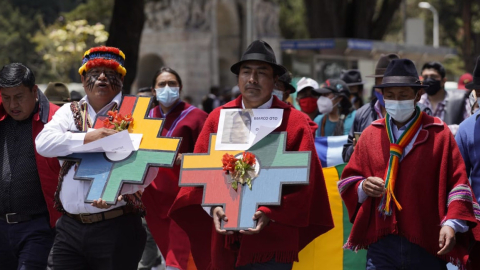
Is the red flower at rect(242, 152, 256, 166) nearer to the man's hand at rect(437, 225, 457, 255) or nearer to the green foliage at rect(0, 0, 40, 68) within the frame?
the man's hand at rect(437, 225, 457, 255)

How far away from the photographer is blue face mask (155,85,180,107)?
820 cm

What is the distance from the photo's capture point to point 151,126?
5.89 m

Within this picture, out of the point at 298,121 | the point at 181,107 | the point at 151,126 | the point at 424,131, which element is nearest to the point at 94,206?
the point at 151,126

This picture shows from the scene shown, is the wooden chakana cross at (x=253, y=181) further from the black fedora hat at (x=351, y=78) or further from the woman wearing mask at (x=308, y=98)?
the black fedora hat at (x=351, y=78)

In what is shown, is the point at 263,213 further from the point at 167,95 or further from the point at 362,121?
the point at 167,95

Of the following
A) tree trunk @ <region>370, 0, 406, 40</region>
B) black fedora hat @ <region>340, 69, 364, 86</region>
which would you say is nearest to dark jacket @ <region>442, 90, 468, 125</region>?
black fedora hat @ <region>340, 69, 364, 86</region>

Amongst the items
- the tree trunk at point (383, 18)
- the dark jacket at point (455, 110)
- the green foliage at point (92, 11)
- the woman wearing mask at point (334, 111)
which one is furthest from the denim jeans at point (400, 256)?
the green foliage at point (92, 11)

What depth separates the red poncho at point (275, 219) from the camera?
5.16 m

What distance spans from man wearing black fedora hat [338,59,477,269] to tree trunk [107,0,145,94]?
25.9 feet

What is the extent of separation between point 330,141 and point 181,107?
5.44 ft

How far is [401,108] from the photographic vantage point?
548 cm

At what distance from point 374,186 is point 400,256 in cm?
48

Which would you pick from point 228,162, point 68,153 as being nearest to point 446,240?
point 228,162

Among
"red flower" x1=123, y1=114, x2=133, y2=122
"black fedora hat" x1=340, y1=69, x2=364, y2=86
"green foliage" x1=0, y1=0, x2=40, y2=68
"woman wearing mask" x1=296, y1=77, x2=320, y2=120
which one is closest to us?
"red flower" x1=123, y1=114, x2=133, y2=122
